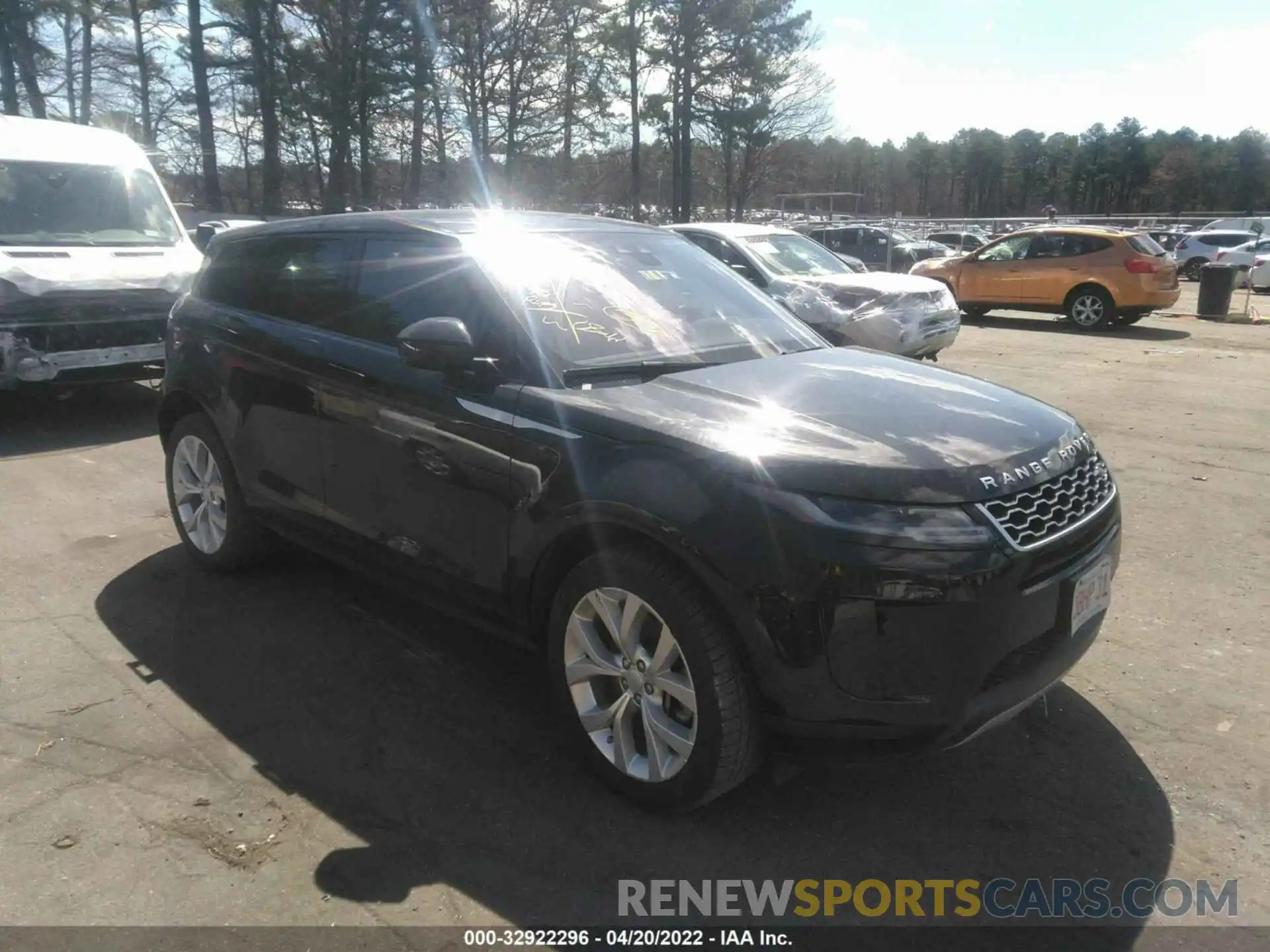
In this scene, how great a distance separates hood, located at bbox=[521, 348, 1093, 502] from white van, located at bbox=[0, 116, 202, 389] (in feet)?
19.3

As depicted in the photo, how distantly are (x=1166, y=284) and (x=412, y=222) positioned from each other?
49.0 ft

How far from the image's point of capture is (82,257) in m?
7.93

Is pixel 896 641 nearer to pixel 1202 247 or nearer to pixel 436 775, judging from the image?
pixel 436 775

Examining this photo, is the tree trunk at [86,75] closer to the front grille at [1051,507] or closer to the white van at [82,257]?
the white van at [82,257]

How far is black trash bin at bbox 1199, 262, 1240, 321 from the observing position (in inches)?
696

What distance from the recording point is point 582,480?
2.97m

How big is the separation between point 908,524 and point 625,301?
5.36 feet

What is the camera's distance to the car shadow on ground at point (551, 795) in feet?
9.04

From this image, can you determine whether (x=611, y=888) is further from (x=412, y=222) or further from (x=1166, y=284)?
(x=1166, y=284)

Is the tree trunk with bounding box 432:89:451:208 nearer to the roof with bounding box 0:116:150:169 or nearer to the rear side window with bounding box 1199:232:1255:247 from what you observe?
the rear side window with bounding box 1199:232:1255:247

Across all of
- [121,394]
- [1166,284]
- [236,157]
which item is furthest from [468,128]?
[121,394]

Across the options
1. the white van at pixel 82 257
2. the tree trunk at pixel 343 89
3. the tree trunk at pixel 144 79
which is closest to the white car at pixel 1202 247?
the tree trunk at pixel 343 89

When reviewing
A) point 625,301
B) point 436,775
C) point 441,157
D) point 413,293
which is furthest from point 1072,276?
point 441,157

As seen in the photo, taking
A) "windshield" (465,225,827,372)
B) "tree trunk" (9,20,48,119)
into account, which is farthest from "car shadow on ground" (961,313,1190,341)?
"tree trunk" (9,20,48,119)
